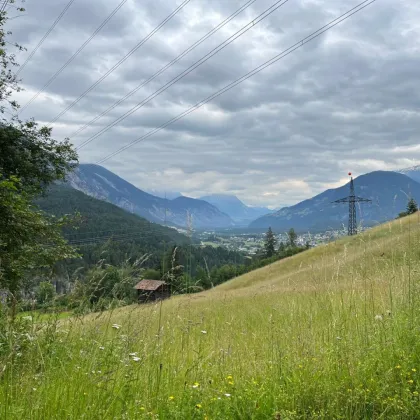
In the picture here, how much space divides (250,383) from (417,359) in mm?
1662

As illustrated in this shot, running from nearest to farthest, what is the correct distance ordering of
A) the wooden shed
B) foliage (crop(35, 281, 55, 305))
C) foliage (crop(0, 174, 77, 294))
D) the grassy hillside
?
the grassy hillside < foliage (crop(35, 281, 55, 305)) < the wooden shed < foliage (crop(0, 174, 77, 294))

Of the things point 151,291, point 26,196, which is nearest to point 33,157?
point 26,196

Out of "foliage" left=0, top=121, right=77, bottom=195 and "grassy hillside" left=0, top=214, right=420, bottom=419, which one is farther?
"foliage" left=0, top=121, right=77, bottom=195

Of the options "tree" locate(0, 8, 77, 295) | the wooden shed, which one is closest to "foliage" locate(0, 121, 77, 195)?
"tree" locate(0, 8, 77, 295)

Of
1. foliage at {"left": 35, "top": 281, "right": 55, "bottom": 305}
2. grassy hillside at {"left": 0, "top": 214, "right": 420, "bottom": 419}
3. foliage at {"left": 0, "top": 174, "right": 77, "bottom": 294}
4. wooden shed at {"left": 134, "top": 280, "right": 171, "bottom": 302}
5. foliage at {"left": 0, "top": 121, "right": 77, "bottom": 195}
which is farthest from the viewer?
foliage at {"left": 0, "top": 121, "right": 77, "bottom": 195}

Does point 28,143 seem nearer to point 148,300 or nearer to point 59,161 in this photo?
point 59,161

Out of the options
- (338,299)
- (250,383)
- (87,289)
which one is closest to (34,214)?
(87,289)

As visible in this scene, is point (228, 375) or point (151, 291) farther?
point (151, 291)

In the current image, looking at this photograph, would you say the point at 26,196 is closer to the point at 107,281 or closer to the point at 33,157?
the point at 33,157

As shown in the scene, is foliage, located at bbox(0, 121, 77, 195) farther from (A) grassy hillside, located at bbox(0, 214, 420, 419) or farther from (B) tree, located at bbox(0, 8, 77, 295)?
(A) grassy hillside, located at bbox(0, 214, 420, 419)

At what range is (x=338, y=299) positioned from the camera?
621 centimetres

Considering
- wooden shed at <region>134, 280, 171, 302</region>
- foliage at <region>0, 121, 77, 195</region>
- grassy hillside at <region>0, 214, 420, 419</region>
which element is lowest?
grassy hillside at <region>0, 214, 420, 419</region>

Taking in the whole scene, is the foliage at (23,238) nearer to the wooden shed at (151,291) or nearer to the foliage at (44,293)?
the wooden shed at (151,291)

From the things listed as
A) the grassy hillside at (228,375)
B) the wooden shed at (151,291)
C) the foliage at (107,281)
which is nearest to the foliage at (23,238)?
the wooden shed at (151,291)
